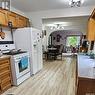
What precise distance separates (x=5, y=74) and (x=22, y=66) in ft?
1.99

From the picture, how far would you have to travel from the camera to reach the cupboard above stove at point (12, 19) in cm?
337

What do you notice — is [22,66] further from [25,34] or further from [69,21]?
[69,21]

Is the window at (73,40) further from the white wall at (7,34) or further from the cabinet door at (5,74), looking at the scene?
the cabinet door at (5,74)

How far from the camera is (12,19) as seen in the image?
12.6 feet

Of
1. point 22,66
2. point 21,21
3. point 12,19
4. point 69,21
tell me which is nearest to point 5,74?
point 22,66

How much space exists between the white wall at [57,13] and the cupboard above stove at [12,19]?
362mm

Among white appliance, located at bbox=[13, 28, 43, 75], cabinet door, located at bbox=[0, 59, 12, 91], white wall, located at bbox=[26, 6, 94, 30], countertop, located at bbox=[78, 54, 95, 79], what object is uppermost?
white wall, located at bbox=[26, 6, 94, 30]

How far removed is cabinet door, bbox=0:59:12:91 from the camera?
291 cm

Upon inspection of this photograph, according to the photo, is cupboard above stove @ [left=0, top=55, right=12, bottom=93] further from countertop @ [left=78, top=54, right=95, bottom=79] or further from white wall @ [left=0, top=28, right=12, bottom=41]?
countertop @ [left=78, top=54, right=95, bottom=79]

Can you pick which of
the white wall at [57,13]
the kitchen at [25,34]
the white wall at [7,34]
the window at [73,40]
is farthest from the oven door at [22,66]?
the window at [73,40]

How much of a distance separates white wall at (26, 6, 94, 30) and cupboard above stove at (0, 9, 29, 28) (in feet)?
1.19

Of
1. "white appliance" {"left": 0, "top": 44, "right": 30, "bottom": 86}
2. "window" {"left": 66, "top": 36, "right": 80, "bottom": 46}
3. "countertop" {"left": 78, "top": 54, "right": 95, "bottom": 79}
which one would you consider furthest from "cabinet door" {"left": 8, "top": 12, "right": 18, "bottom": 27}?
"window" {"left": 66, "top": 36, "right": 80, "bottom": 46}

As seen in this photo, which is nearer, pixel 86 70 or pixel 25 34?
pixel 86 70

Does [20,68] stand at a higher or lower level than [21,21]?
lower
